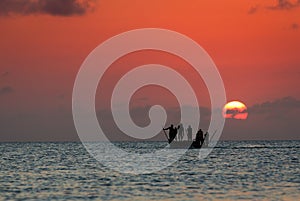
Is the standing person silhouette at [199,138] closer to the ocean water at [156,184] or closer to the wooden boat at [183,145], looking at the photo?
the wooden boat at [183,145]

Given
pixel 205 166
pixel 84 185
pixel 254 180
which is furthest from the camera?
pixel 205 166

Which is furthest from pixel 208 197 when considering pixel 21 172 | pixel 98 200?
pixel 21 172

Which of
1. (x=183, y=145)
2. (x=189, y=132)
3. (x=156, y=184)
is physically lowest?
(x=156, y=184)

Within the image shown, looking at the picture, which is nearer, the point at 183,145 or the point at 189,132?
the point at 183,145

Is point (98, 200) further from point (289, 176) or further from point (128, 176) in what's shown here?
point (289, 176)

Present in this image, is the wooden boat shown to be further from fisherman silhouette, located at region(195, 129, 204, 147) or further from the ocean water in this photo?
the ocean water

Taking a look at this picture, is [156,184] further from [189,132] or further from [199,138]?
[189,132]

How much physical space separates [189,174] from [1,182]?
15983 millimetres

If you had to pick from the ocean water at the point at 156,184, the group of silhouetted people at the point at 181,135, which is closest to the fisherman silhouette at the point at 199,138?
the group of silhouetted people at the point at 181,135

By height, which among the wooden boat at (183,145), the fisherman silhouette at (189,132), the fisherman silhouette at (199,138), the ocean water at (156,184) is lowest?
the ocean water at (156,184)

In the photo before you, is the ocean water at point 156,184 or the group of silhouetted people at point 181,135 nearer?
the ocean water at point 156,184

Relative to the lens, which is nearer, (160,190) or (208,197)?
(208,197)

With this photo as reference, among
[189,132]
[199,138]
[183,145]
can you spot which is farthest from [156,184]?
[189,132]

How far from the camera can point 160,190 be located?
148ft
